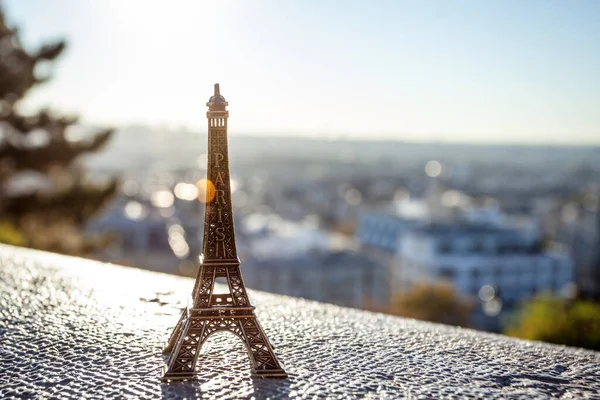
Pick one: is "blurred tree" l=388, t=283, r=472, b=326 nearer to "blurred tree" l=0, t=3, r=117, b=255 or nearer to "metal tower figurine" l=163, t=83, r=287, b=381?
"blurred tree" l=0, t=3, r=117, b=255

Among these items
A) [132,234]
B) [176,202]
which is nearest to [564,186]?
[176,202]

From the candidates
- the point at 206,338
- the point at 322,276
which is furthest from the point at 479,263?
the point at 206,338

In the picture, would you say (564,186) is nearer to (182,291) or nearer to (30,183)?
(30,183)

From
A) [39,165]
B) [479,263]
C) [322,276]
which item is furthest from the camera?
[479,263]

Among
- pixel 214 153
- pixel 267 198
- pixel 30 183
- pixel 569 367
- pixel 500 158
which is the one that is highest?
pixel 500 158

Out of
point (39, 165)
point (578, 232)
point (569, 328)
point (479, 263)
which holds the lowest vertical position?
point (569, 328)

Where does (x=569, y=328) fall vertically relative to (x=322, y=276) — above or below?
below

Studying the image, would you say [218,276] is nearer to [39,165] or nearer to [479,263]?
[39,165]
